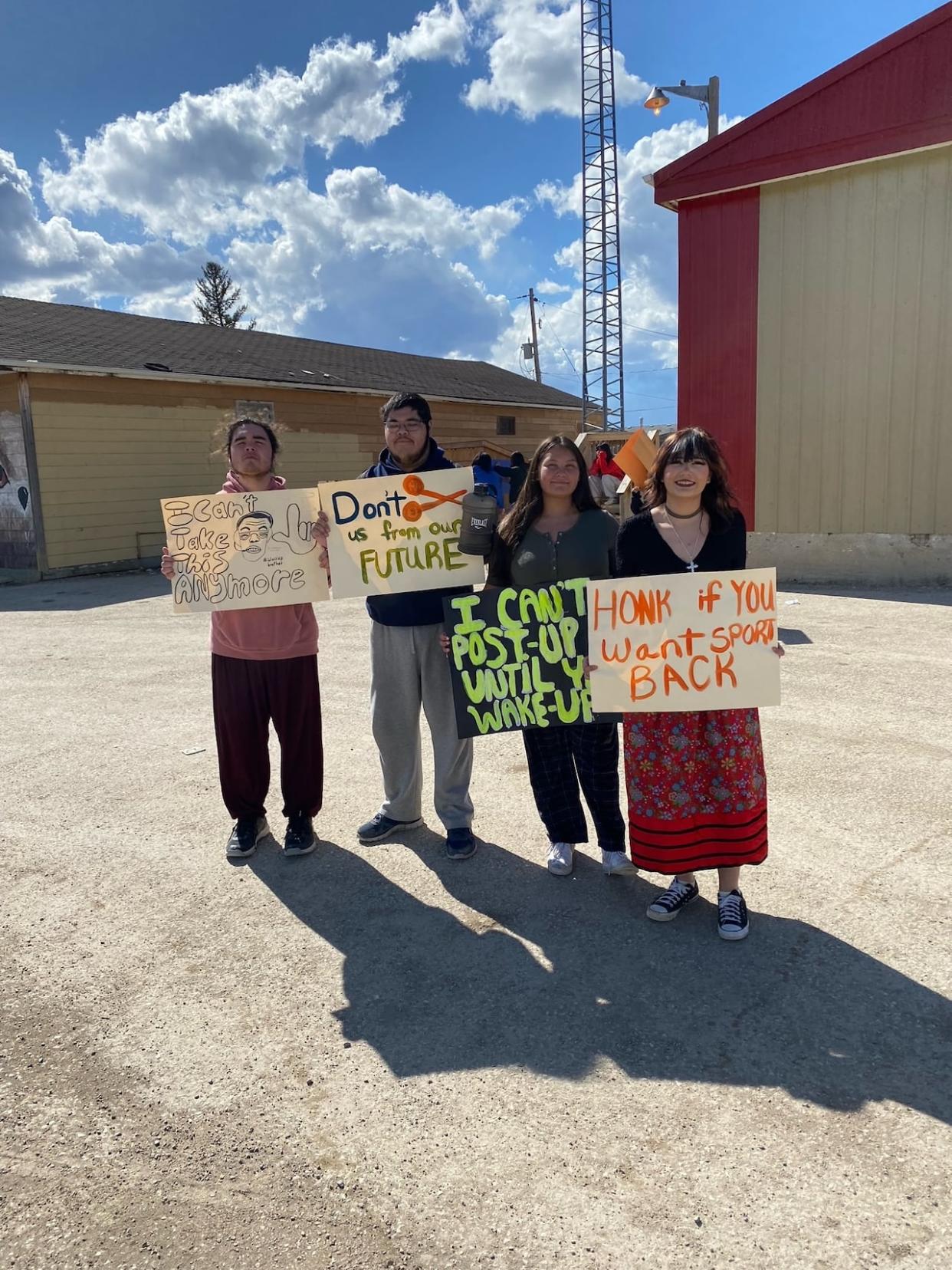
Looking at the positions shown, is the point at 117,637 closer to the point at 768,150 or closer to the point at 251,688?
the point at 251,688

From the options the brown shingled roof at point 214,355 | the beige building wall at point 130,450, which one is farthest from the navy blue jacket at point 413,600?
the brown shingled roof at point 214,355

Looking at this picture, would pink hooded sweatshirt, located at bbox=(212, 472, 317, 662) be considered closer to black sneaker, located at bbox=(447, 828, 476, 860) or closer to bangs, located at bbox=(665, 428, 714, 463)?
black sneaker, located at bbox=(447, 828, 476, 860)

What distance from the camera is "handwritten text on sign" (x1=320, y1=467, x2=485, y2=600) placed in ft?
12.5

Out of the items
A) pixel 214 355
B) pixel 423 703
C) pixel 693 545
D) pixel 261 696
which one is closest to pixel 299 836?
pixel 261 696

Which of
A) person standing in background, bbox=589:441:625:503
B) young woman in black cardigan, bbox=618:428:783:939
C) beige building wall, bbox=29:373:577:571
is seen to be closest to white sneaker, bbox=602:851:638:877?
young woman in black cardigan, bbox=618:428:783:939

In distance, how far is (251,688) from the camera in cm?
391

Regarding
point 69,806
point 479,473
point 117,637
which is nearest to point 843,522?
point 479,473

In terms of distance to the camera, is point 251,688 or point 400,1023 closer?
point 400,1023

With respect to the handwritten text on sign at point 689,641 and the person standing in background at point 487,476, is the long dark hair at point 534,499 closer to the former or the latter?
the person standing in background at point 487,476

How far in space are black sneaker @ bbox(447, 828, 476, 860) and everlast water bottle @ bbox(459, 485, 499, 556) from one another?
1.26 m

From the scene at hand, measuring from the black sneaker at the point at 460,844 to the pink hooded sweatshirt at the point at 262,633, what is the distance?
3.53 ft

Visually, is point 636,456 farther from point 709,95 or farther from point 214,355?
point 214,355

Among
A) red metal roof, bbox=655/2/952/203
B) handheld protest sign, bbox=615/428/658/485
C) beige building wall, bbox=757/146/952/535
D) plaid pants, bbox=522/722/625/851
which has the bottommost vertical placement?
plaid pants, bbox=522/722/625/851

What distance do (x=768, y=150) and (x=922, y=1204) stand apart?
11625mm
